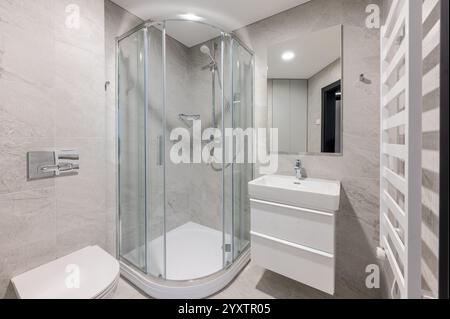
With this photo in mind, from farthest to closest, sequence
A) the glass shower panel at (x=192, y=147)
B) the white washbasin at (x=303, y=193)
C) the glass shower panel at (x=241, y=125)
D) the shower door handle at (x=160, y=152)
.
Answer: the glass shower panel at (x=192, y=147) < the glass shower panel at (x=241, y=125) < the shower door handle at (x=160, y=152) < the white washbasin at (x=303, y=193)

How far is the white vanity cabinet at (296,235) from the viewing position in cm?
112

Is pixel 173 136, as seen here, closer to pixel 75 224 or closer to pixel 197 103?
pixel 197 103

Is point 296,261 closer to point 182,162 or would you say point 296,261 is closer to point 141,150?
point 141,150

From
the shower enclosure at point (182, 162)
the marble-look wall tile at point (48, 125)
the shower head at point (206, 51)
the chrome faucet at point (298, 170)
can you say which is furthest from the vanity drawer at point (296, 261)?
the shower head at point (206, 51)

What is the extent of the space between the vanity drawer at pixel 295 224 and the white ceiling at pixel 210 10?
59.6 inches

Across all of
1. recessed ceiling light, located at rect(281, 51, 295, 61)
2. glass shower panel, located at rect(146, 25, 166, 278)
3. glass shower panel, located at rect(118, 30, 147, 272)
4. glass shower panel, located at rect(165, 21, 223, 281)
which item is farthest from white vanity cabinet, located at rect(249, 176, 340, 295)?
recessed ceiling light, located at rect(281, 51, 295, 61)

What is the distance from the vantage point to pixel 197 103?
2.13 metres

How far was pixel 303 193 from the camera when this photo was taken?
116cm

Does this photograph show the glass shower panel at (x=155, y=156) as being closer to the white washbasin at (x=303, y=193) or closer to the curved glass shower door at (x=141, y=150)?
the curved glass shower door at (x=141, y=150)

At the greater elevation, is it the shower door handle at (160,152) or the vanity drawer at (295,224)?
the shower door handle at (160,152)

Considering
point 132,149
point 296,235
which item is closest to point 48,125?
point 132,149

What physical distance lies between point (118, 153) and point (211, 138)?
0.86 m

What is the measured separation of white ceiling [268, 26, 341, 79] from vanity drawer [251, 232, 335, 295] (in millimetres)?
1263

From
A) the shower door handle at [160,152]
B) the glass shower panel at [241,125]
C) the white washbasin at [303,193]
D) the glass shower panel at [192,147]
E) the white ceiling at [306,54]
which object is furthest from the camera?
the glass shower panel at [192,147]
